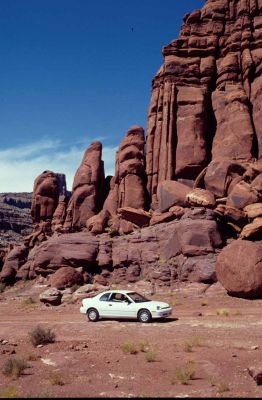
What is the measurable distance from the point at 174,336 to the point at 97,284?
20428 millimetres

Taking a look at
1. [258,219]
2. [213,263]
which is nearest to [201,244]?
[213,263]

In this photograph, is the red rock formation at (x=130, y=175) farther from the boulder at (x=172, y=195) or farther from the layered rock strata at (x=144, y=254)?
the boulder at (x=172, y=195)

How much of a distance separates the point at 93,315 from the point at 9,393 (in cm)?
1270

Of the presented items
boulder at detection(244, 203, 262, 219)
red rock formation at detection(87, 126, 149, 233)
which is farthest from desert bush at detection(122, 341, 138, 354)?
red rock formation at detection(87, 126, 149, 233)

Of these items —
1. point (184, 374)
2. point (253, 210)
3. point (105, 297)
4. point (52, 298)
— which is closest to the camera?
point (184, 374)

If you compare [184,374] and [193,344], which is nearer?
[184,374]

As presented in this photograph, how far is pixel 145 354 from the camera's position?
595 inches

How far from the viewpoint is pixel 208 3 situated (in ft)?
191

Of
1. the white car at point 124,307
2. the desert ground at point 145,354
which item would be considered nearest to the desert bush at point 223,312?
the desert ground at point 145,354

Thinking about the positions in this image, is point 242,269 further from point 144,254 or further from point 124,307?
point 144,254

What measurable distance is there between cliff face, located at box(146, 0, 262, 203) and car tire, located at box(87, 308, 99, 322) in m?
28.5

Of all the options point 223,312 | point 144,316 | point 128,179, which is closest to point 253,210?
point 223,312

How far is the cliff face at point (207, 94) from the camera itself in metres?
49.4

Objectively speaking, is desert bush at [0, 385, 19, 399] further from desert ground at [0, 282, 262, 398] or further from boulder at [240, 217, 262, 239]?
boulder at [240, 217, 262, 239]
